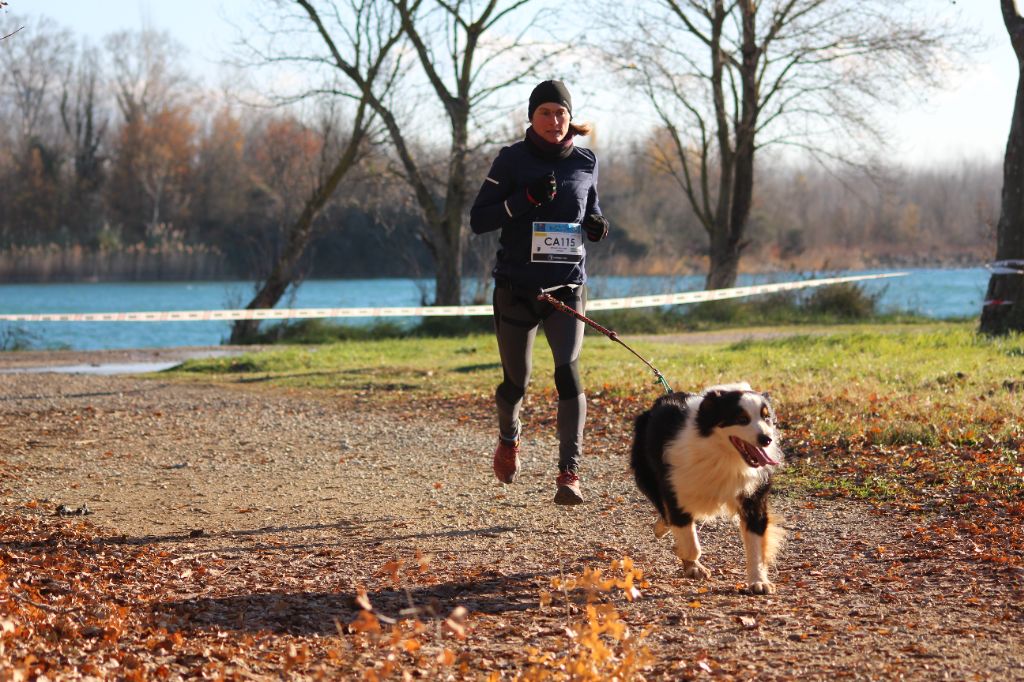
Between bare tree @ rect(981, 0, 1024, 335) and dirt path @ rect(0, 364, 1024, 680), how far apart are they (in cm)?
789

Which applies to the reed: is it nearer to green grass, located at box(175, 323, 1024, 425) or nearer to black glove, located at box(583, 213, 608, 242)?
green grass, located at box(175, 323, 1024, 425)

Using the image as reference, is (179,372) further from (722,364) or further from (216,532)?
(216,532)

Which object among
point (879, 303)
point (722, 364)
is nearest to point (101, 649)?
point (722, 364)

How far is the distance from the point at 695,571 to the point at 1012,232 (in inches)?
476

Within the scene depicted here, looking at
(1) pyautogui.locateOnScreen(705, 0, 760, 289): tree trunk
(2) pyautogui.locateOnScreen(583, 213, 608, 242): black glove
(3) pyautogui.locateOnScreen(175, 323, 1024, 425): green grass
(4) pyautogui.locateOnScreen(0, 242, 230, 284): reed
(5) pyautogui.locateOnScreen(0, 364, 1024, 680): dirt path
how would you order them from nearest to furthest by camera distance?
(5) pyautogui.locateOnScreen(0, 364, 1024, 680): dirt path, (2) pyautogui.locateOnScreen(583, 213, 608, 242): black glove, (3) pyautogui.locateOnScreen(175, 323, 1024, 425): green grass, (1) pyautogui.locateOnScreen(705, 0, 760, 289): tree trunk, (4) pyautogui.locateOnScreen(0, 242, 230, 284): reed

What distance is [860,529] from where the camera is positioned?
6320mm

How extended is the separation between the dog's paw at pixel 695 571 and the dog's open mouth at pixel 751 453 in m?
0.67

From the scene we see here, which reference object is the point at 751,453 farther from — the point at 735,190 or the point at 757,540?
the point at 735,190

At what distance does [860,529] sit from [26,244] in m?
55.9

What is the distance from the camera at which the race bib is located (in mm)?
6074

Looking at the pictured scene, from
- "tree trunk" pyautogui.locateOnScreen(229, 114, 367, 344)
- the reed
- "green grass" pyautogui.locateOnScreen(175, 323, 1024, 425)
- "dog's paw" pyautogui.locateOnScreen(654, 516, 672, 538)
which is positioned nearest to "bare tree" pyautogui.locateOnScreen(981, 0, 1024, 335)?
"green grass" pyautogui.locateOnScreen(175, 323, 1024, 425)

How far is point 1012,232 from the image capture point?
50.4ft

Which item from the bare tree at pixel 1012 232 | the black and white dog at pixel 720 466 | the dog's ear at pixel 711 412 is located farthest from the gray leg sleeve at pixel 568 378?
the bare tree at pixel 1012 232

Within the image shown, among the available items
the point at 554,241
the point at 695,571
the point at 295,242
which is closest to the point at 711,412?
the point at 695,571
